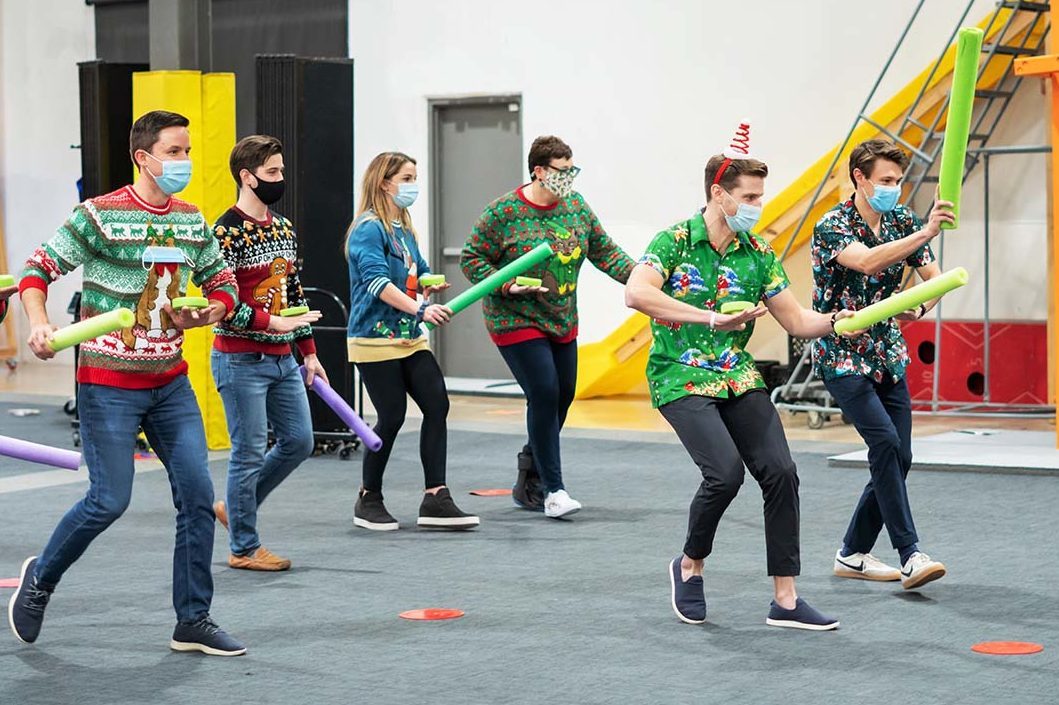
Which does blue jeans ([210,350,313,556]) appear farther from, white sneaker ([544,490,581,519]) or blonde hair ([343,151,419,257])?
white sneaker ([544,490,581,519])

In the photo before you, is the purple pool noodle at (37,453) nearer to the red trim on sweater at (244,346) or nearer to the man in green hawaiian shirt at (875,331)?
the red trim on sweater at (244,346)

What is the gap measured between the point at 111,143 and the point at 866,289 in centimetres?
637

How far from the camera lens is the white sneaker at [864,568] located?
6.35 m

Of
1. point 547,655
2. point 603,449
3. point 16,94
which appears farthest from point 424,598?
point 16,94

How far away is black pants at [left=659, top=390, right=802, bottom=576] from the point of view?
5.48 meters

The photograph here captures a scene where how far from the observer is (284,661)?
5230mm

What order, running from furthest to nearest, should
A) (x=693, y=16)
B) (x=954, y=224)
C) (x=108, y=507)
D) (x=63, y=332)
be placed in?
(x=693, y=16), (x=954, y=224), (x=108, y=507), (x=63, y=332)

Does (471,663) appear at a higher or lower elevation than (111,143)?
lower

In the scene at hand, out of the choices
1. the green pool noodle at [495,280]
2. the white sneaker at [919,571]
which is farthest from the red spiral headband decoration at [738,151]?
the white sneaker at [919,571]

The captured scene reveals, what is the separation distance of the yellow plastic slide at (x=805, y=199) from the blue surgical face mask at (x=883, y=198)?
20.6 feet

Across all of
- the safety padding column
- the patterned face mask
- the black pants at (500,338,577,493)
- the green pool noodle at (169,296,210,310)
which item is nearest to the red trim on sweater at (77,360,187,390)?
the green pool noodle at (169,296,210,310)

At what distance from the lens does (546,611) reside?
19.5 feet

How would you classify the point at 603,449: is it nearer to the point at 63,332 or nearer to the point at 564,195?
the point at 564,195

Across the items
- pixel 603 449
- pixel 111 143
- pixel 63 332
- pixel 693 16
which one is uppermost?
pixel 693 16
